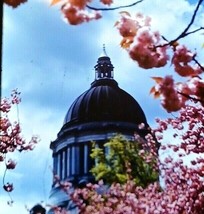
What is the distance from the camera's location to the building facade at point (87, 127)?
38.1 metres

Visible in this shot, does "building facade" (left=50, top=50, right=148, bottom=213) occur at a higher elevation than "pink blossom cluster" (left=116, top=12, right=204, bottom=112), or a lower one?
higher

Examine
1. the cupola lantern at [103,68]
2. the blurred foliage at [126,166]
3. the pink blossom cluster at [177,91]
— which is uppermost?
the cupola lantern at [103,68]

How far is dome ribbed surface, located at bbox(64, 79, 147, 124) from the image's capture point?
128 feet

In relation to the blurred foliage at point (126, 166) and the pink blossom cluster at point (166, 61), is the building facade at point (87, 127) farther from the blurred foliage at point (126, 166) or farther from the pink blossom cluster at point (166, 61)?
the pink blossom cluster at point (166, 61)

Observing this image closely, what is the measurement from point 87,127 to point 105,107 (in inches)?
91.4

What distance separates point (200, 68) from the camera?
369cm

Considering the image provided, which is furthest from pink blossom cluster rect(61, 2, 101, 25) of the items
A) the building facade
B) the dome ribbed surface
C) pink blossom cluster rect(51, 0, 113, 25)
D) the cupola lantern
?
the cupola lantern

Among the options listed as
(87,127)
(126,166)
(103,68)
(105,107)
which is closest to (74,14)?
(126,166)

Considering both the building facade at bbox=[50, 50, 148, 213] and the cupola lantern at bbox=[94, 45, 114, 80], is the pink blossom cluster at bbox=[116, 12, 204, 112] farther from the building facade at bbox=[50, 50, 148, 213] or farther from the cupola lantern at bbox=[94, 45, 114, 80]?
the cupola lantern at bbox=[94, 45, 114, 80]

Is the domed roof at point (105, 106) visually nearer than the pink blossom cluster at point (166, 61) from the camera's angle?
No

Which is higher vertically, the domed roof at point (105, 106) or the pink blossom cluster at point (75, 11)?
the domed roof at point (105, 106)

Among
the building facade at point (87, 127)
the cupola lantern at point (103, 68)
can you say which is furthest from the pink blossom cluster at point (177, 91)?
the cupola lantern at point (103, 68)

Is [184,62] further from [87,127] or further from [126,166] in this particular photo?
[87,127]

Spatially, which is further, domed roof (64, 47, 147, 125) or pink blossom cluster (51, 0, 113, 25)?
domed roof (64, 47, 147, 125)
